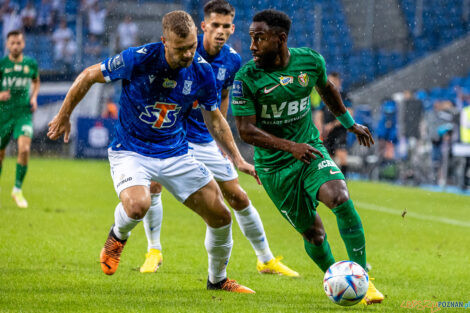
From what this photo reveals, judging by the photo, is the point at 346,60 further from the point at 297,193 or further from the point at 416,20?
the point at 297,193

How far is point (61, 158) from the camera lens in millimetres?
22297

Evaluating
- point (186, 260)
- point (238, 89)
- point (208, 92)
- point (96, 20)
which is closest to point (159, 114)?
point (208, 92)

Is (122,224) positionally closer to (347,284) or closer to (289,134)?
(289,134)

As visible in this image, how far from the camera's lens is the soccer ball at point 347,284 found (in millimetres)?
4637

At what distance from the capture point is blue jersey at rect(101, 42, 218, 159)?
5.15 metres

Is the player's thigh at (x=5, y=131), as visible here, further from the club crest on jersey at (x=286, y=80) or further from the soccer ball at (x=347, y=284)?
the soccer ball at (x=347, y=284)

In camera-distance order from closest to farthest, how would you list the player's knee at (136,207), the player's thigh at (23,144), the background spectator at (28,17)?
the player's knee at (136,207) → the player's thigh at (23,144) → the background spectator at (28,17)

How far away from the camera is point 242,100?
205 inches

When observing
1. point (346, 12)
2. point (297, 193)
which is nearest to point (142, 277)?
point (297, 193)

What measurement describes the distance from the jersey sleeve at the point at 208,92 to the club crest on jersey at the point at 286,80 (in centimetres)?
53

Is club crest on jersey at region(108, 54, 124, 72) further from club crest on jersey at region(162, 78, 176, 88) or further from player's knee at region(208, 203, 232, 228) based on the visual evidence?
player's knee at region(208, 203, 232, 228)

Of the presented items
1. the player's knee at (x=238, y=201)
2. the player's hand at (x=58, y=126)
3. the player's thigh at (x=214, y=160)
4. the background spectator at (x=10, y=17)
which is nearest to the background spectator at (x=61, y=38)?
the background spectator at (x=10, y=17)

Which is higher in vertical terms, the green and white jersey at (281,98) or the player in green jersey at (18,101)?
the green and white jersey at (281,98)

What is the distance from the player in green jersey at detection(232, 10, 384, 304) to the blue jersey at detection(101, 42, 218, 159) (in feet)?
1.02
